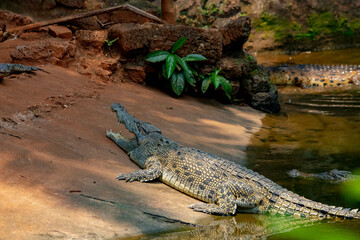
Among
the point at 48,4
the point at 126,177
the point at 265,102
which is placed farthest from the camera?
the point at 48,4

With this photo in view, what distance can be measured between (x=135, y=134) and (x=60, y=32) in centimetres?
382

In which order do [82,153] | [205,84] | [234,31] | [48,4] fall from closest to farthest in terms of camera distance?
[82,153] → [205,84] → [234,31] → [48,4]

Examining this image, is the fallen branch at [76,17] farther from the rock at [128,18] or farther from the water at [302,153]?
the water at [302,153]

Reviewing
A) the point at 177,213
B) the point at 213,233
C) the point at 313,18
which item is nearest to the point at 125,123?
the point at 177,213

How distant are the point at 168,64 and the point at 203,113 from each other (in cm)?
113

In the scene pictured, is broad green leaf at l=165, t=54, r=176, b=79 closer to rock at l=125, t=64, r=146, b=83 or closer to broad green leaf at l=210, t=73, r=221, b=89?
rock at l=125, t=64, r=146, b=83

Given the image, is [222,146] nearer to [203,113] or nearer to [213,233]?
[203,113]

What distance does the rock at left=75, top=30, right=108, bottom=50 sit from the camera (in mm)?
8438

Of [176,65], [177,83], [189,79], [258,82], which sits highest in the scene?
[176,65]

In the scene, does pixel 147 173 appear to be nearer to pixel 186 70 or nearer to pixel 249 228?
pixel 249 228

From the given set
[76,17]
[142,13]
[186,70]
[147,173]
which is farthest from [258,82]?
[147,173]

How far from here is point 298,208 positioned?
4367 mm

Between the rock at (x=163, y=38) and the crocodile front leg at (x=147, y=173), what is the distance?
149 inches

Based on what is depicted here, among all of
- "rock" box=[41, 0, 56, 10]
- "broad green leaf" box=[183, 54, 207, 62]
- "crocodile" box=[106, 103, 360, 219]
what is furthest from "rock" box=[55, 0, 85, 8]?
"crocodile" box=[106, 103, 360, 219]
